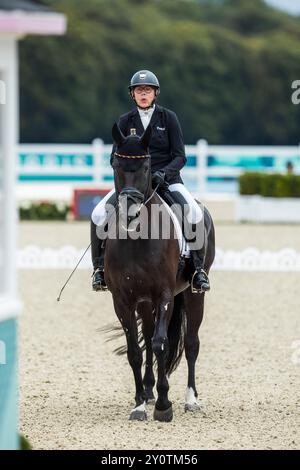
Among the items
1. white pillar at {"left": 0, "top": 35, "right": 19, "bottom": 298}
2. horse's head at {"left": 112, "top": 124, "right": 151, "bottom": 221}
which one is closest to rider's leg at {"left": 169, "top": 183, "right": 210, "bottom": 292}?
horse's head at {"left": 112, "top": 124, "right": 151, "bottom": 221}

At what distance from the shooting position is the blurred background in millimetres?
6613

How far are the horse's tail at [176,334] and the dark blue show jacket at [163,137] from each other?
3.03 feet

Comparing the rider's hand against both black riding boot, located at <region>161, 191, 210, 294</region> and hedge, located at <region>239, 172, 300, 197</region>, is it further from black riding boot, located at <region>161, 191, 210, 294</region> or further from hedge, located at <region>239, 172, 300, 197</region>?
hedge, located at <region>239, 172, 300, 197</region>

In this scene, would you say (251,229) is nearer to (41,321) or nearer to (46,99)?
(41,321)

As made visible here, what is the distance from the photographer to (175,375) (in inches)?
351

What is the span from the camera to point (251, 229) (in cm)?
2292

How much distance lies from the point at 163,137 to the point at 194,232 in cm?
67

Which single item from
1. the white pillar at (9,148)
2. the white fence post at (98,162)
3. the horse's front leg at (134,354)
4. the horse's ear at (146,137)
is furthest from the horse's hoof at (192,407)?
the white fence post at (98,162)

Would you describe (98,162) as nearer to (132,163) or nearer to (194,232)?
(194,232)

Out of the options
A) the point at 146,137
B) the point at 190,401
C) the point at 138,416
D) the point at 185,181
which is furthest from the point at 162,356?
the point at 185,181

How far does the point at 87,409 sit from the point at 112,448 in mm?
1254

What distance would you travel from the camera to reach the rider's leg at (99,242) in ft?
24.6

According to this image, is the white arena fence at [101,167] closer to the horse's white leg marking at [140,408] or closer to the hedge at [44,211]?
the hedge at [44,211]

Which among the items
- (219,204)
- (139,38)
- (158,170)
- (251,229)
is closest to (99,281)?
(158,170)
